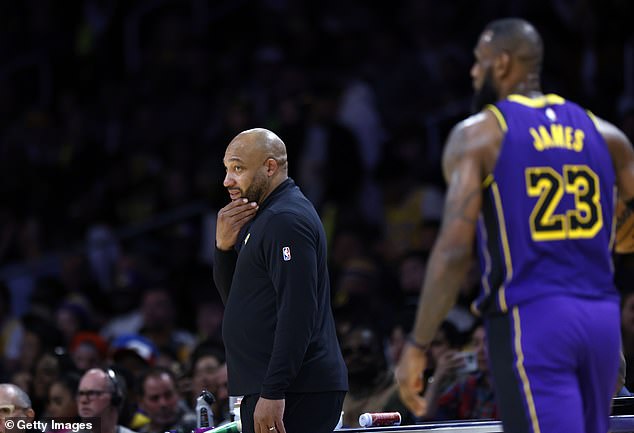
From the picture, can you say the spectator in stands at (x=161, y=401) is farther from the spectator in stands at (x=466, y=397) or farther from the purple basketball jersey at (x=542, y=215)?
the purple basketball jersey at (x=542, y=215)

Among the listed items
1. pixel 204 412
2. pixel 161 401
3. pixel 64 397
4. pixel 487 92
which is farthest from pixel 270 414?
pixel 64 397

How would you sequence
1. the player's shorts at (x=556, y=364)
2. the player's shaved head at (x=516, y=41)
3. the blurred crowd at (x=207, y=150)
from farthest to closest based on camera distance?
the blurred crowd at (x=207, y=150) → the player's shaved head at (x=516, y=41) → the player's shorts at (x=556, y=364)

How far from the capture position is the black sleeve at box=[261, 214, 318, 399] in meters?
4.47

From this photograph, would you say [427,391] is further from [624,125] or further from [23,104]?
[23,104]

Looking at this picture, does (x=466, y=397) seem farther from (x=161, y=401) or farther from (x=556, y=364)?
(x=556, y=364)

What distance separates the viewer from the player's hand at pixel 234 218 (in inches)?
192

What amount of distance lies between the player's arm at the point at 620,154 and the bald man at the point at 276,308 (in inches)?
47.4

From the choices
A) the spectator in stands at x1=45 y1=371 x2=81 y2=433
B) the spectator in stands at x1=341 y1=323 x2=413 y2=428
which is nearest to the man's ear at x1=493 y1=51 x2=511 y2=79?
the spectator in stands at x1=341 y1=323 x2=413 y2=428

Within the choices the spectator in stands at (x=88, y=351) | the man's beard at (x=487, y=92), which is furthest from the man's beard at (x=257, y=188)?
the spectator in stands at (x=88, y=351)

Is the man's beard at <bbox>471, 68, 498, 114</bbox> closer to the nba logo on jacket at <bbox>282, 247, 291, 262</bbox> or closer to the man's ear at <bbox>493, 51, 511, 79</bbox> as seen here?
the man's ear at <bbox>493, 51, 511, 79</bbox>

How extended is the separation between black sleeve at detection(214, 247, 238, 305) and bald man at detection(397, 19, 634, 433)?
1455 mm

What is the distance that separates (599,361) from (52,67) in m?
12.4

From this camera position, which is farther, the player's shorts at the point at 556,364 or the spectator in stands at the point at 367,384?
the spectator in stands at the point at 367,384

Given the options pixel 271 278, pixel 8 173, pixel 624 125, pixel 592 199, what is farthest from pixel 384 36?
pixel 592 199
